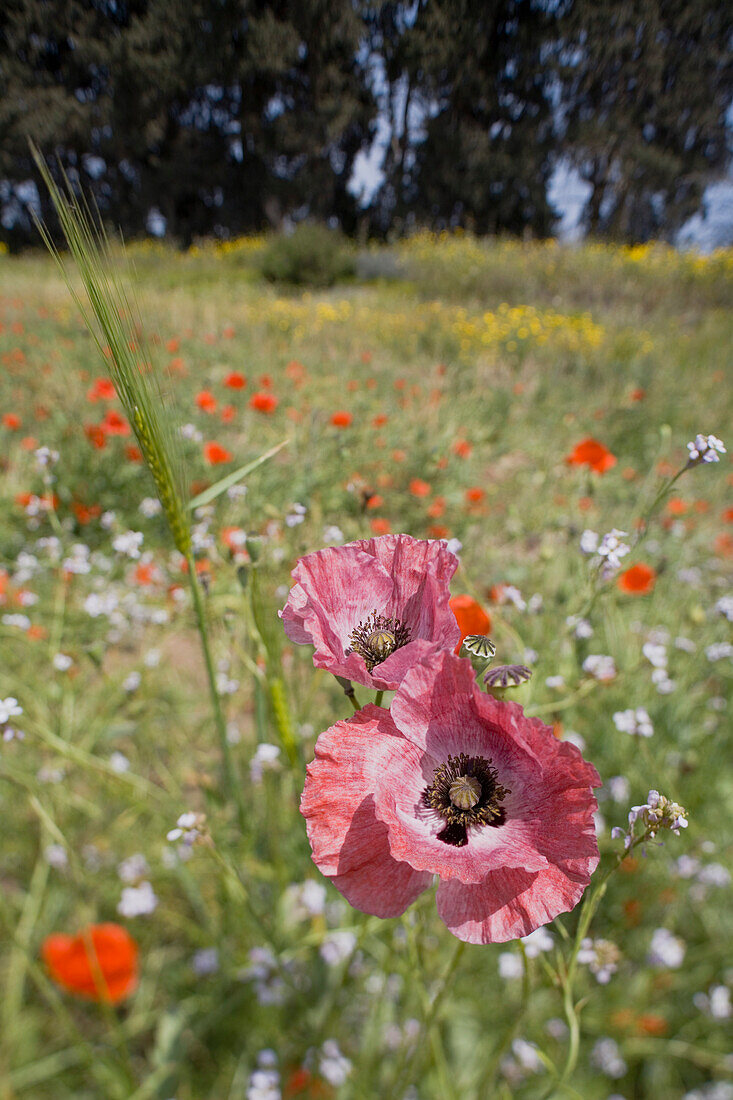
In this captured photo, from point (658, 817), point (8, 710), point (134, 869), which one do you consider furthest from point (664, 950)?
point (8, 710)

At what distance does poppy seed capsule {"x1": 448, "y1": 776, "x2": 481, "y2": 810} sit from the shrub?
1043 cm

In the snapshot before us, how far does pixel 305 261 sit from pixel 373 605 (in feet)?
35.3

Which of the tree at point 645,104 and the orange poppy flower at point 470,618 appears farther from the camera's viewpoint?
the tree at point 645,104

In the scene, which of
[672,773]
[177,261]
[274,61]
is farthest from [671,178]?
[672,773]

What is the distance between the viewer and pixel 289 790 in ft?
4.42

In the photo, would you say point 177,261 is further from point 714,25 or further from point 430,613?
point 430,613

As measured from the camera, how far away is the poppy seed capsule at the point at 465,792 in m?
0.42

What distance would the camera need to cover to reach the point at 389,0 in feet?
14.7

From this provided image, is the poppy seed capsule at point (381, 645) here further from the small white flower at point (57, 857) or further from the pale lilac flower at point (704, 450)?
the small white flower at point (57, 857)

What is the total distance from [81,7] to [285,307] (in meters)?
13.4

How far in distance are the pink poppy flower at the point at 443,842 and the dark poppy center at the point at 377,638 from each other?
7 cm

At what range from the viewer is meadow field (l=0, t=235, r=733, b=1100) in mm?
888

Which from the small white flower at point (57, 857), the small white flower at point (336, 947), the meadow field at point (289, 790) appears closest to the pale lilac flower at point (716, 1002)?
the meadow field at point (289, 790)

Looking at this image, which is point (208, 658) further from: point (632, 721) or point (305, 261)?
point (305, 261)
